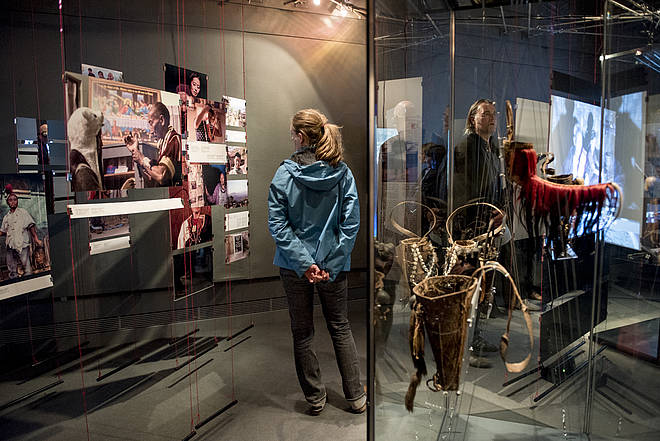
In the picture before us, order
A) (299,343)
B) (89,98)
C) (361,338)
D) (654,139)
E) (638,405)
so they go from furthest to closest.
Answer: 1. (361,338)
2. (299,343)
3. (89,98)
4. (638,405)
5. (654,139)

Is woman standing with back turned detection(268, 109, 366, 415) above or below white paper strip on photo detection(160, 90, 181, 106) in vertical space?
below

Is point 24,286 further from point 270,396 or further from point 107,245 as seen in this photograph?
point 270,396

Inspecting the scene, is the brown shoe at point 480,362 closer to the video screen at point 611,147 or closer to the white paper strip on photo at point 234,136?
the video screen at point 611,147

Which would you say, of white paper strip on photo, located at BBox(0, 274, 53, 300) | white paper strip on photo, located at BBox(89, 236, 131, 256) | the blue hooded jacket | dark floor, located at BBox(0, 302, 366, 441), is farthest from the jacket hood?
white paper strip on photo, located at BBox(0, 274, 53, 300)

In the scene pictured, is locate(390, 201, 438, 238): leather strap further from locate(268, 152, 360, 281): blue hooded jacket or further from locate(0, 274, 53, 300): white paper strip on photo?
locate(0, 274, 53, 300): white paper strip on photo

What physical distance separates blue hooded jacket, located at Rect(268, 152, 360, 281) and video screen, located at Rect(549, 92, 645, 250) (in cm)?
115

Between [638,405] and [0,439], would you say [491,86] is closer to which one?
[638,405]

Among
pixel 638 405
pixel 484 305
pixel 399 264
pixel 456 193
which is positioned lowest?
pixel 638 405

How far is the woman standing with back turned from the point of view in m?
2.19

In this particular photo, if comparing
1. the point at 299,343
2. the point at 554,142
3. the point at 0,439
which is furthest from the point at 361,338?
the point at 554,142

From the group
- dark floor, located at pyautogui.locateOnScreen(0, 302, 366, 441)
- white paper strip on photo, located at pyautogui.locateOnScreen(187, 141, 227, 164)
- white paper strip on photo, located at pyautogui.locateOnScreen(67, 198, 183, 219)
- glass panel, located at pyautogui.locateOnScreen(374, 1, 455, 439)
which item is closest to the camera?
glass panel, located at pyautogui.locateOnScreen(374, 1, 455, 439)

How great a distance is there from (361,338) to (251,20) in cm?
265

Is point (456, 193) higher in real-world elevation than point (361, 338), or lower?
higher

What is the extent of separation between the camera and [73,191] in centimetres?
203
